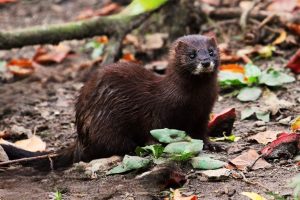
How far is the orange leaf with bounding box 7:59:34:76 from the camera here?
826 cm

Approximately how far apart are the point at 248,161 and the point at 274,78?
212 centimetres

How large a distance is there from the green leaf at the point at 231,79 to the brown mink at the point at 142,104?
1269mm

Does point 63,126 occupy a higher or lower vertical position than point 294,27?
lower

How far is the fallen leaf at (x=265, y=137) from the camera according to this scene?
5363 millimetres

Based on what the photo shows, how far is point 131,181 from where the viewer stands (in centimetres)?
482

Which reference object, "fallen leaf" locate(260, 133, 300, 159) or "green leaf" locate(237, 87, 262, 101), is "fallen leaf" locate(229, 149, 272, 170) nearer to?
"fallen leaf" locate(260, 133, 300, 159)

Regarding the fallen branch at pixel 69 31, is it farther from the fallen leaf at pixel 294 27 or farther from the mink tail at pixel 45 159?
the mink tail at pixel 45 159

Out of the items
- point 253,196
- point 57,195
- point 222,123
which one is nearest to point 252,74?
point 222,123

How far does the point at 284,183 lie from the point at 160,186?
826 mm

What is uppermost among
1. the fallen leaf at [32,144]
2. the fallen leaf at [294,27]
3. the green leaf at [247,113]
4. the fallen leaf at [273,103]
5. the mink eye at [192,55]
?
the mink eye at [192,55]

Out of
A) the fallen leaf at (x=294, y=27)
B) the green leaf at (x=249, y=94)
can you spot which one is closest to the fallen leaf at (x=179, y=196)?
the green leaf at (x=249, y=94)

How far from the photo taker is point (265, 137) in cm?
545

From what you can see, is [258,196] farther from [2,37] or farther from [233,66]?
[2,37]

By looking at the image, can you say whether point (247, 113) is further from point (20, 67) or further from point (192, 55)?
point (20, 67)
